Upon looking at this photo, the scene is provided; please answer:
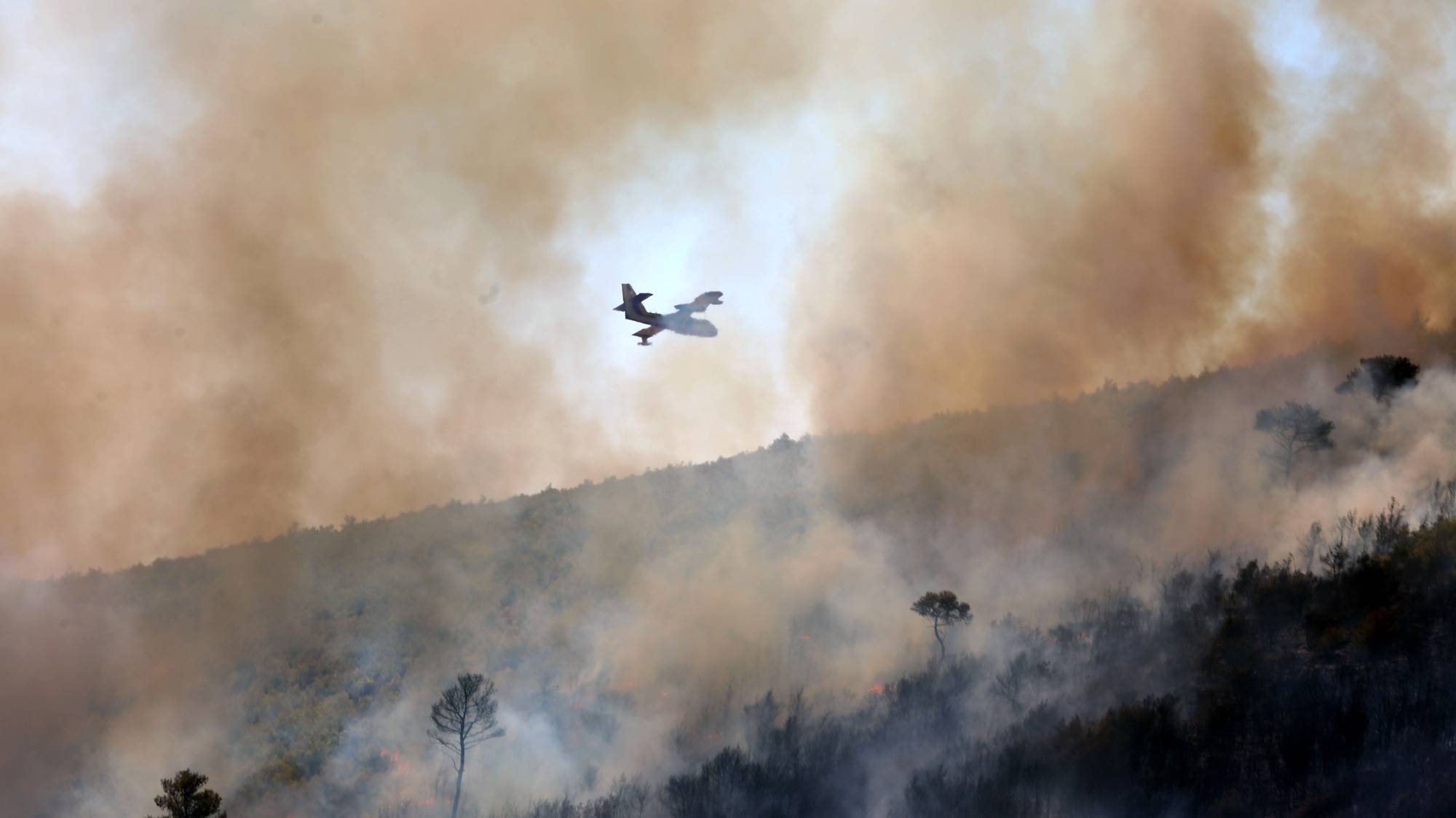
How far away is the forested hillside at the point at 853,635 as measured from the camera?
31281 mm

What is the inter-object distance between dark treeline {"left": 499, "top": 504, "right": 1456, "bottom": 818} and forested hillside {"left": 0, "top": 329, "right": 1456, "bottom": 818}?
0.38 ft

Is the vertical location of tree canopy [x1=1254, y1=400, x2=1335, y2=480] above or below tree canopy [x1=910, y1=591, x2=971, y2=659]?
above

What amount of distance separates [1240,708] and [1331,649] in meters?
3.85

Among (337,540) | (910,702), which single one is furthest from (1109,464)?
(337,540)

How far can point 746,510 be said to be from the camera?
194 ft

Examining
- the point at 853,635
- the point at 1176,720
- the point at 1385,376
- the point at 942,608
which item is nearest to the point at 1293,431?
the point at 1385,376

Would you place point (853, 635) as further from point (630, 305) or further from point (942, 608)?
point (630, 305)

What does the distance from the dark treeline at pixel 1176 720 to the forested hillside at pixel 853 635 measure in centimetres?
12

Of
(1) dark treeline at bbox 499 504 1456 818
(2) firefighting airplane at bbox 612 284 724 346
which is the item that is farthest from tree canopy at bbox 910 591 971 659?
(2) firefighting airplane at bbox 612 284 724 346

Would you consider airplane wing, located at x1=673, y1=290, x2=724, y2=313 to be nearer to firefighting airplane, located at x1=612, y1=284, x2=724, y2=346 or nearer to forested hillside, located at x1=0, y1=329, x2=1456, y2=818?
firefighting airplane, located at x1=612, y1=284, x2=724, y2=346

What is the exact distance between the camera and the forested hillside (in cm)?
3128

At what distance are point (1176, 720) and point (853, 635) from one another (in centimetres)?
1658

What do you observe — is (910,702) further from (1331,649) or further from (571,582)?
(571,582)

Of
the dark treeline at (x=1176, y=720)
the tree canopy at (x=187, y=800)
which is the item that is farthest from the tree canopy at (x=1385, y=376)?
the tree canopy at (x=187, y=800)
